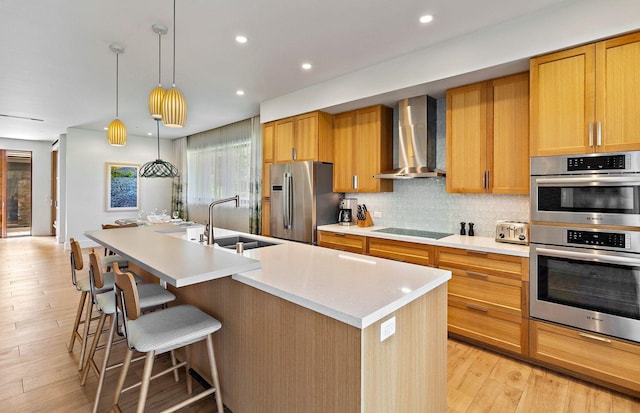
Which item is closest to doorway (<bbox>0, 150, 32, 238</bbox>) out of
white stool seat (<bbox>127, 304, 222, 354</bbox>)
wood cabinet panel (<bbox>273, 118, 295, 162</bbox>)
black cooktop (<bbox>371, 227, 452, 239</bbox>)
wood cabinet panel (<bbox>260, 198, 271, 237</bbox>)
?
wood cabinet panel (<bbox>260, 198, 271, 237</bbox>)

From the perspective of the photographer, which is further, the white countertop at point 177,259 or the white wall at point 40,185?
the white wall at point 40,185

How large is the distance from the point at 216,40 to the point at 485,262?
10.8 ft

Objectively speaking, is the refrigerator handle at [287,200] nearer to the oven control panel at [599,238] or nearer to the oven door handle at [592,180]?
the oven door handle at [592,180]

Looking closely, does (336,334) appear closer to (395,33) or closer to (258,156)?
(395,33)

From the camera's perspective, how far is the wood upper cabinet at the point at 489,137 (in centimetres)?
292

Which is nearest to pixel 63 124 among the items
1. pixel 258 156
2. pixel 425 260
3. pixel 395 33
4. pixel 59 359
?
pixel 258 156

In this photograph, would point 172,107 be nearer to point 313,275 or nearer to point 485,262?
point 313,275

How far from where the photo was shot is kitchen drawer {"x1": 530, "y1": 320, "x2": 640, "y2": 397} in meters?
2.20

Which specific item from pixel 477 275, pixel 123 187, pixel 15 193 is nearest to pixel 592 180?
pixel 477 275

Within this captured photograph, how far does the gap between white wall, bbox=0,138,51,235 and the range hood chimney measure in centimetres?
1056

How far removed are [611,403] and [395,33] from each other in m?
3.30

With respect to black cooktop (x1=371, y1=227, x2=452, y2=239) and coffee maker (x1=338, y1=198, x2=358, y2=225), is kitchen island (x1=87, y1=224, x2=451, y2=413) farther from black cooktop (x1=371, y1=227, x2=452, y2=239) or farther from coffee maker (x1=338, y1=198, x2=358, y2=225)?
coffee maker (x1=338, y1=198, x2=358, y2=225)

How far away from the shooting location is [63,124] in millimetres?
6914

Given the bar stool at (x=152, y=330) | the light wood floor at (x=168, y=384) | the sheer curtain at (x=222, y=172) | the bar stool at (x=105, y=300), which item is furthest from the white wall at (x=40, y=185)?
the bar stool at (x=152, y=330)
